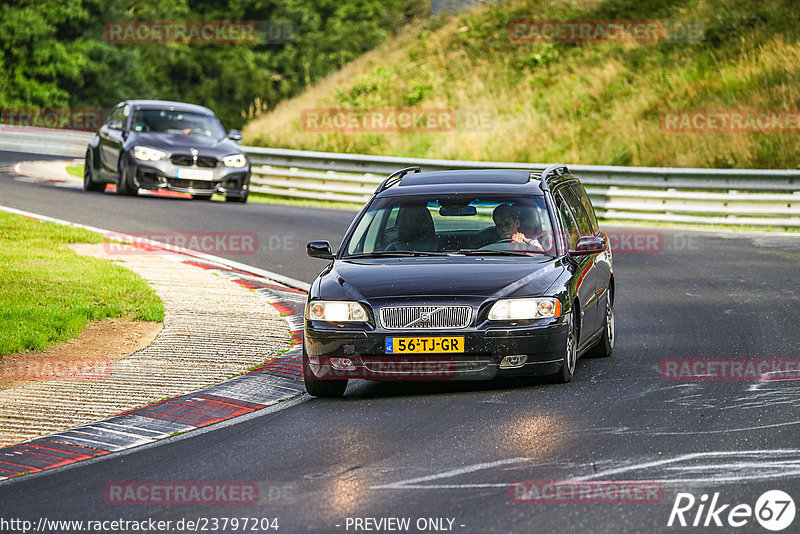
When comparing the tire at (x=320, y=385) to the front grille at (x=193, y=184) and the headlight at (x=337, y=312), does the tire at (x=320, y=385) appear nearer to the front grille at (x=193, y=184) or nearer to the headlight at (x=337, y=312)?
the headlight at (x=337, y=312)

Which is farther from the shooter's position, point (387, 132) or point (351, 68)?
point (351, 68)

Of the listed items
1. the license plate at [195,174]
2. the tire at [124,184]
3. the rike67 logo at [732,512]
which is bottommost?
the tire at [124,184]

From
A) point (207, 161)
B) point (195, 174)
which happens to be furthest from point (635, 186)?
point (195, 174)

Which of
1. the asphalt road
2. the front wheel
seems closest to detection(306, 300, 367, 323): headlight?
the asphalt road

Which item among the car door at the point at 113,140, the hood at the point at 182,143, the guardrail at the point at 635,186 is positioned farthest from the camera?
the car door at the point at 113,140

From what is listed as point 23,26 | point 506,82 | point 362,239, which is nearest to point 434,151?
point 506,82

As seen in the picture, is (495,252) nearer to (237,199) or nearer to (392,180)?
(392,180)

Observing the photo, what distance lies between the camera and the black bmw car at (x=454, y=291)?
9.35 m

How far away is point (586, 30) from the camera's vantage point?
132 ft

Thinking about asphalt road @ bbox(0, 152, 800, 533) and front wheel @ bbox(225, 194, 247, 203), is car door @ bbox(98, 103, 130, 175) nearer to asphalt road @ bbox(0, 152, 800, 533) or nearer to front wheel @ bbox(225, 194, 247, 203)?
front wheel @ bbox(225, 194, 247, 203)

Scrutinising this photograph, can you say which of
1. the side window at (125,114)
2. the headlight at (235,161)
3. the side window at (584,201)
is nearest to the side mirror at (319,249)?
the side window at (584,201)

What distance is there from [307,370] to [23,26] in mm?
57164

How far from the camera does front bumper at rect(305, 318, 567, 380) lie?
30.6 ft

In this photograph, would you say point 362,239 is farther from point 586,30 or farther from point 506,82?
point 586,30
